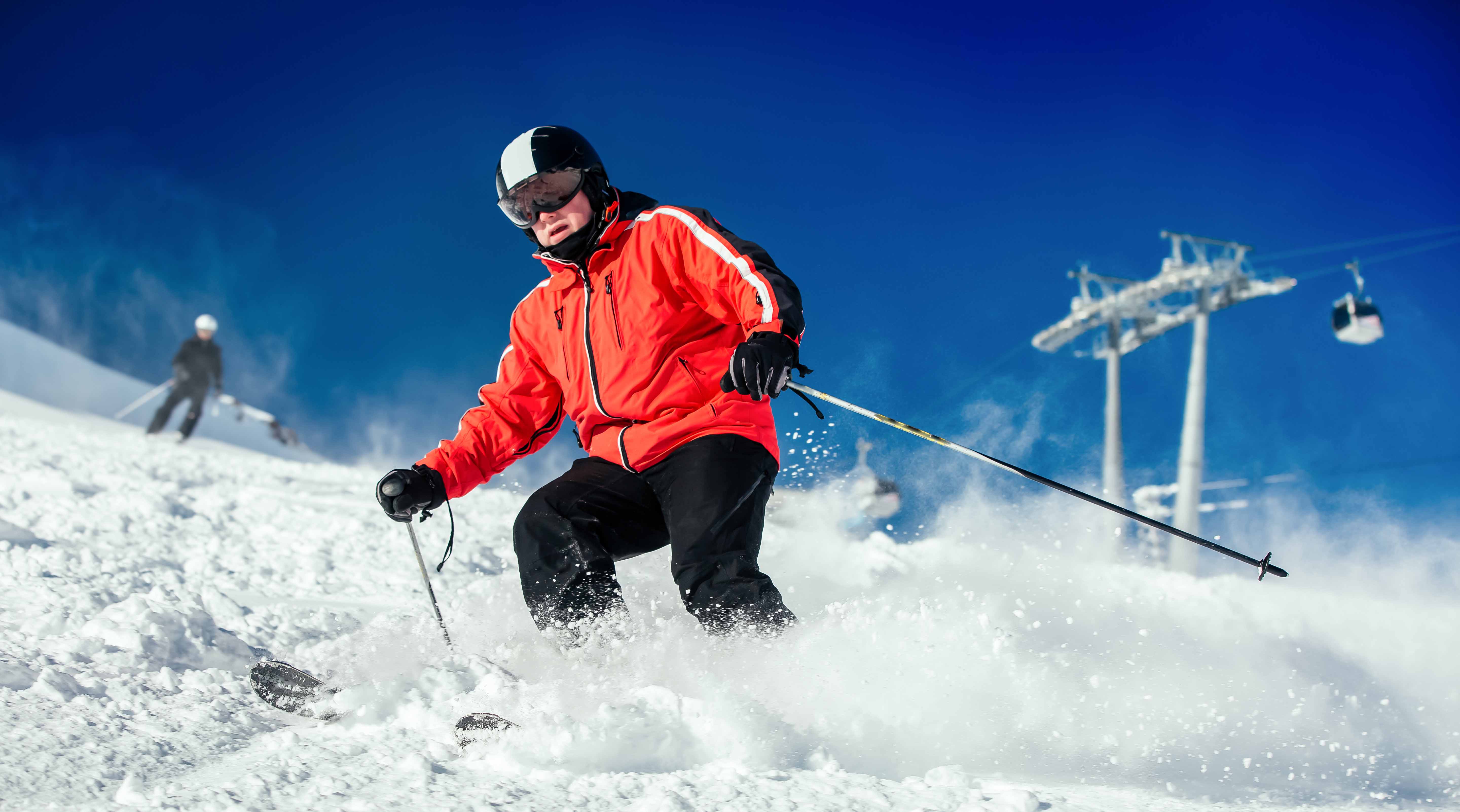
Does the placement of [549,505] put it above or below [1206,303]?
below

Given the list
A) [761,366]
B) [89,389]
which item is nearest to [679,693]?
[761,366]

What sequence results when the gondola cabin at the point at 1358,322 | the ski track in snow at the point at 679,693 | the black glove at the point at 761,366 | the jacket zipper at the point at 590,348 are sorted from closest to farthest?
the ski track in snow at the point at 679,693, the black glove at the point at 761,366, the jacket zipper at the point at 590,348, the gondola cabin at the point at 1358,322

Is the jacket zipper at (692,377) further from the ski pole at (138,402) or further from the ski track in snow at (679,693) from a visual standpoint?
the ski pole at (138,402)

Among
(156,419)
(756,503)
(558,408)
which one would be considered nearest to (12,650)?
(558,408)

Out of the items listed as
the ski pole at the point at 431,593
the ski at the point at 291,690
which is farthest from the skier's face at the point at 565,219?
the ski at the point at 291,690

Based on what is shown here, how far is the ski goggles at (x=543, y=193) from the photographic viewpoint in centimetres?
237

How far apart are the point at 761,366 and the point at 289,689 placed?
1.26 meters

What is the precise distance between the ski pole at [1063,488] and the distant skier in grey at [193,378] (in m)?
10.9

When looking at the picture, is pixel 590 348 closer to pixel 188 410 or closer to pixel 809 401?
pixel 809 401

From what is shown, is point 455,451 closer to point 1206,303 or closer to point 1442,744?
point 1442,744

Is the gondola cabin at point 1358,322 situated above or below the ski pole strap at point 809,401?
above

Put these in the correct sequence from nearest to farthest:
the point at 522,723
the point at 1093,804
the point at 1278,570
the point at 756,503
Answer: the point at 1093,804 → the point at 522,723 → the point at 1278,570 → the point at 756,503

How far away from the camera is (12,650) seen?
71.8 inches

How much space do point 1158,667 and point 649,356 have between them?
1.89 meters
